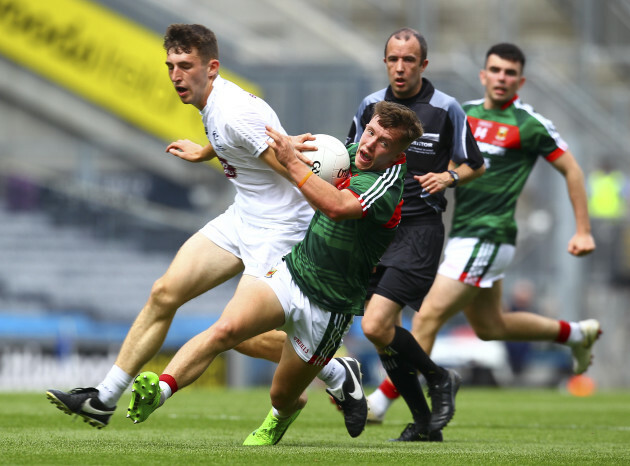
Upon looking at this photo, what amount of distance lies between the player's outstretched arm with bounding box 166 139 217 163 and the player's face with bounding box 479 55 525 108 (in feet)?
8.55

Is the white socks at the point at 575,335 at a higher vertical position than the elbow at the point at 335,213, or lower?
lower

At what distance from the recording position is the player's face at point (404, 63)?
7477 millimetres

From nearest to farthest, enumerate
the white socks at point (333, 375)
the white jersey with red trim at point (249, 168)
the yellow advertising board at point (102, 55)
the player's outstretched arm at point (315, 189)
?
the player's outstretched arm at point (315, 189), the white jersey with red trim at point (249, 168), the white socks at point (333, 375), the yellow advertising board at point (102, 55)

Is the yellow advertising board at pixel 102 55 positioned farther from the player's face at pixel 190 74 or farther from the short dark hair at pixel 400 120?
the short dark hair at pixel 400 120

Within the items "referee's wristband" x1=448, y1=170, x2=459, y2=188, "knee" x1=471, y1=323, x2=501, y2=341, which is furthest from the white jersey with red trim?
"knee" x1=471, y1=323, x2=501, y2=341

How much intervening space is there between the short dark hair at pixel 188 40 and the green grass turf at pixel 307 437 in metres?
2.17

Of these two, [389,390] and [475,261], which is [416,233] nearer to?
[475,261]

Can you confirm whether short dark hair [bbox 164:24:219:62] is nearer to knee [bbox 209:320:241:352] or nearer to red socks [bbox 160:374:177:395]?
knee [bbox 209:320:241:352]

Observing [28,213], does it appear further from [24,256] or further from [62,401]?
[62,401]

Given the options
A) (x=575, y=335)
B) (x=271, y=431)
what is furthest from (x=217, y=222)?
(x=575, y=335)

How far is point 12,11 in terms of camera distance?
21750mm

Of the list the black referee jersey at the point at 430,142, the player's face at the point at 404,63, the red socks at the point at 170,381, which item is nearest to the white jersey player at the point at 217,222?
the red socks at the point at 170,381

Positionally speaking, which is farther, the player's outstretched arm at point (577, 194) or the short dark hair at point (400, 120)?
the player's outstretched arm at point (577, 194)

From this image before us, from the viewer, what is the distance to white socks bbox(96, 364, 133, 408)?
6.73 m
